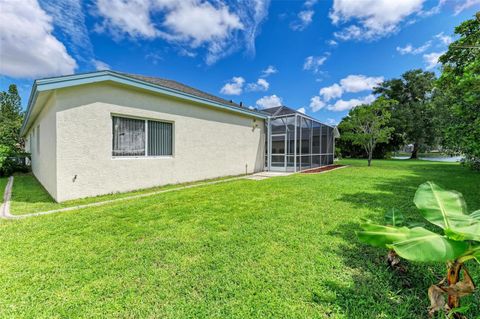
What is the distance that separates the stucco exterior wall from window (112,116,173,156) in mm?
239

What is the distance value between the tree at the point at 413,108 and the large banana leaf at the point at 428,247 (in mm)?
33320

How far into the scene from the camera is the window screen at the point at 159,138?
8.42 metres

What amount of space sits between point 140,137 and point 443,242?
28.3 ft

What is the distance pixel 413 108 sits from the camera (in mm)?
28750

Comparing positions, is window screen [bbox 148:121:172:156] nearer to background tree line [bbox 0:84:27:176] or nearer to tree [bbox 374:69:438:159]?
background tree line [bbox 0:84:27:176]

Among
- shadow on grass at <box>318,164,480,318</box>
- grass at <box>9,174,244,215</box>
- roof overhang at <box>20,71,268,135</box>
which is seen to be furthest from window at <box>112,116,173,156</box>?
shadow on grass at <box>318,164,480,318</box>

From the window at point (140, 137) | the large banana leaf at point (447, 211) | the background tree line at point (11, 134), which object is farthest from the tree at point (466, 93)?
the background tree line at point (11, 134)

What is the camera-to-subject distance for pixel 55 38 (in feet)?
31.5

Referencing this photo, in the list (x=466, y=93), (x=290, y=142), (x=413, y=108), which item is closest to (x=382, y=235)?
(x=466, y=93)

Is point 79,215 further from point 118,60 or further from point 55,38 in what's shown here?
point 118,60

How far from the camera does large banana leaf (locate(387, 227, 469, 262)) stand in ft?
5.04

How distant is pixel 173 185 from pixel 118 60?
9.68 metres

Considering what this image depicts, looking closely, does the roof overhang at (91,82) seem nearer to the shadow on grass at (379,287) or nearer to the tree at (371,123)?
the shadow on grass at (379,287)

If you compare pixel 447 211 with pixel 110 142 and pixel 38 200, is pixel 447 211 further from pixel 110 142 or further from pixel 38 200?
pixel 38 200
